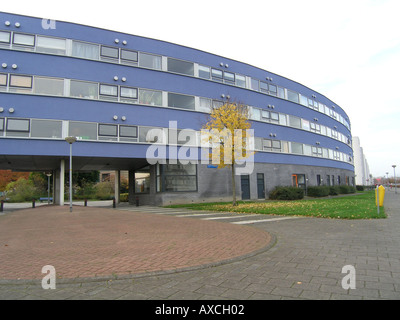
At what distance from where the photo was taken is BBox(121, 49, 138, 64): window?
21.7 meters

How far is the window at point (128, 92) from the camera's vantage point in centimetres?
2106

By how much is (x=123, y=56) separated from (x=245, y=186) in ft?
52.2

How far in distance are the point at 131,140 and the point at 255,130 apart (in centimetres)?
1285

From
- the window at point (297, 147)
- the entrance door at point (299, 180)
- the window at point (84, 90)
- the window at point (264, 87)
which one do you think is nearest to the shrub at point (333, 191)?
the entrance door at point (299, 180)

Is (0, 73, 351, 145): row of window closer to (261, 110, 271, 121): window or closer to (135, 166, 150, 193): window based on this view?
(261, 110, 271, 121): window

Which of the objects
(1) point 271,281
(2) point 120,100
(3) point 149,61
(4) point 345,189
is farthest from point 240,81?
(1) point 271,281

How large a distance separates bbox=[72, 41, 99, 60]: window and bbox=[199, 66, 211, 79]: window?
905 centimetres

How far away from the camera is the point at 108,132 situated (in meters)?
20.2

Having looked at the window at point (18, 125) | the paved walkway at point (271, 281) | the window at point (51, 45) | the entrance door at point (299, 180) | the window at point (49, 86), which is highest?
the window at point (51, 45)

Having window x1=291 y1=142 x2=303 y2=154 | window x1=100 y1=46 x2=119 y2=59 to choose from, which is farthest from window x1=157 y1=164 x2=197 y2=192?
window x1=291 y1=142 x2=303 y2=154

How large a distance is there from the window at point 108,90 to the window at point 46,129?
3.91m

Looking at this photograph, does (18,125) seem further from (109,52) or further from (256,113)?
(256,113)

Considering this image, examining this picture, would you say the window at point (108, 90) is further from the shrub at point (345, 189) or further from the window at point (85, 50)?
the shrub at point (345, 189)
